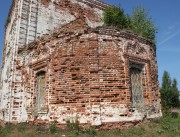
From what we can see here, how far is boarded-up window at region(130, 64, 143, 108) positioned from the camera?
862 centimetres

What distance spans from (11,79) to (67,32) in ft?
13.1

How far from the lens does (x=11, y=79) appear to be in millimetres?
10359

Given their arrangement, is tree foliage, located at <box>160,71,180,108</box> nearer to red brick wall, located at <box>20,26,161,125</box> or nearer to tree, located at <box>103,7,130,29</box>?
tree, located at <box>103,7,130,29</box>

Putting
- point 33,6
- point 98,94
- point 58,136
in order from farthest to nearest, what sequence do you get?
point 33,6, point 98,94, point 58,136

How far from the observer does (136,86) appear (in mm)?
8859

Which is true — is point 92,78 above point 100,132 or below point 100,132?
above

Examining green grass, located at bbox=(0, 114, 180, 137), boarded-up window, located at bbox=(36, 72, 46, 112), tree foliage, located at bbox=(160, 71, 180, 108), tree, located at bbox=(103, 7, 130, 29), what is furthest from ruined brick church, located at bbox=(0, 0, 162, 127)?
tree foliage, located at bbox=(160, 71, 180, 108)

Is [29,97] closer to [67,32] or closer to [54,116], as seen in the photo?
[54,116]

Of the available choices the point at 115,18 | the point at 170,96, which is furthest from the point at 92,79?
the point at 170,96

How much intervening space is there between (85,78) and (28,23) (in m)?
5.56

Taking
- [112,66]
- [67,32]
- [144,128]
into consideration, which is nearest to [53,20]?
[67,32]

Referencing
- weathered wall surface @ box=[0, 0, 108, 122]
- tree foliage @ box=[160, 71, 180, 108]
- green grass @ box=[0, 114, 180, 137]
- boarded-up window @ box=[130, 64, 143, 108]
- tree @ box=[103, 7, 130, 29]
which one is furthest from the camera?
tree foliage @ box=[160, 71, 180, 108]

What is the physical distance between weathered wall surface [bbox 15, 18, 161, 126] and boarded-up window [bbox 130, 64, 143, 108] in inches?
6.9

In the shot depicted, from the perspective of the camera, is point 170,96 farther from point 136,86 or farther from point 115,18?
point 136,86
